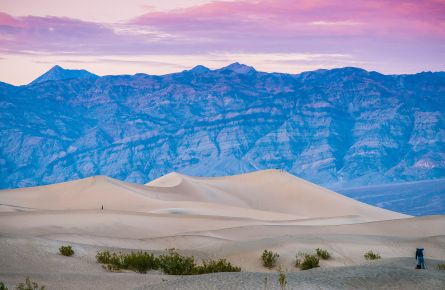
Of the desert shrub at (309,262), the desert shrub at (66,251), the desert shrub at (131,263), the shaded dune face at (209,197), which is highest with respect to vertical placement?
the shaded dune face at (209,197)

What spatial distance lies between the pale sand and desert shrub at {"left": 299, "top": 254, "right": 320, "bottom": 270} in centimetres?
29

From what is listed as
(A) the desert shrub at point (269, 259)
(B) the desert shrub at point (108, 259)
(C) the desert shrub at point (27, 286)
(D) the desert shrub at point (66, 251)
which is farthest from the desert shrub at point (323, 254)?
(C) the desert shrub at point (27, 286)

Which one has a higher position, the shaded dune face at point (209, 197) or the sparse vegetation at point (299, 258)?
the shaded dune face at point (209, 197)

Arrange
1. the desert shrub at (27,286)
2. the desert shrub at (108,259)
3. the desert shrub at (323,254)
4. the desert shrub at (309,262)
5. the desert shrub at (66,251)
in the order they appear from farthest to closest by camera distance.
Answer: the desert shrub at (323,254)
the desert shrub at (309,262)
the desert shrub at (66,251)
the desert shrub at (108,259)
the desert shrub at (27,286)

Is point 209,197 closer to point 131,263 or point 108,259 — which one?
point 108,259

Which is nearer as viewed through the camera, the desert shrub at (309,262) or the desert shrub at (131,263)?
the desert shrub at (131,263)

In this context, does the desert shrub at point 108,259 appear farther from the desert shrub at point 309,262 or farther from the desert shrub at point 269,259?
the desert shrub at point 309,262

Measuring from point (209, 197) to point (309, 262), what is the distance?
74042 mm

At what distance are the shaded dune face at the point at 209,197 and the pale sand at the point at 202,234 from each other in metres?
0.20

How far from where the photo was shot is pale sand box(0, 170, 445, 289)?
16.3m

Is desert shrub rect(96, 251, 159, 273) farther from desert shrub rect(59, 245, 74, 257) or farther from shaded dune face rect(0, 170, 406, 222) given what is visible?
shaded dune face rect(0, 170, 406, 222)

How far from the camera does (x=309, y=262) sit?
76.8ft

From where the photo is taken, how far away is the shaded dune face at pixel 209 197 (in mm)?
76688

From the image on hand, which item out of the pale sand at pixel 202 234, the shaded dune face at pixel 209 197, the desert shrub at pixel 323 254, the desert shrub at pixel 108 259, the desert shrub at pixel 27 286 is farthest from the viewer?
the shaded dune face at pixel 209 197
